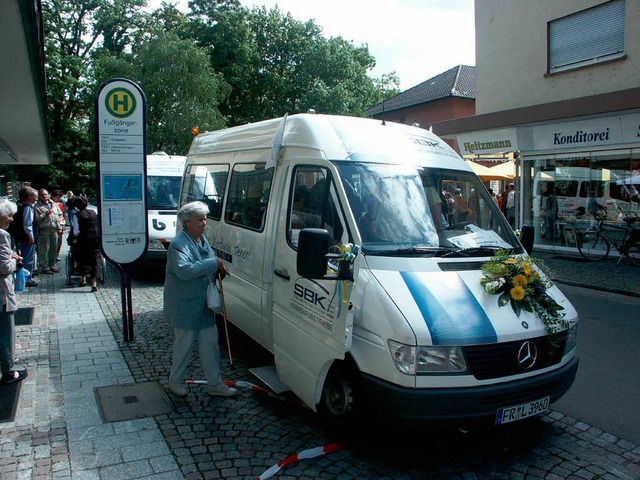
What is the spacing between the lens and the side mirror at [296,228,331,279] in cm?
380

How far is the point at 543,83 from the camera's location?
50.5 ft

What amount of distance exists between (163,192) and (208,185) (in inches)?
195

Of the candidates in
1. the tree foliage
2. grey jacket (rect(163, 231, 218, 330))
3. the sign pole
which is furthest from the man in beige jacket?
the tree foliage

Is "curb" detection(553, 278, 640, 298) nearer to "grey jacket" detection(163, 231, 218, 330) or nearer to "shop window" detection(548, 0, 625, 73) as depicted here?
"shop window" detection(548, 0, 625, 73)

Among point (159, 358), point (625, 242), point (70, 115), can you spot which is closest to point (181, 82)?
point (70, 115)

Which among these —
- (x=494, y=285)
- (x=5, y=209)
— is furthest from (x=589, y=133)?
(x=5, y=209)

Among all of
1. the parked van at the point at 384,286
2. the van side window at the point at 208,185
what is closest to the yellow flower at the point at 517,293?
the parked van at the point at 384,286

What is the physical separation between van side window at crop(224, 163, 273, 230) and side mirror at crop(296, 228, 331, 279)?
→ 5.82 feet

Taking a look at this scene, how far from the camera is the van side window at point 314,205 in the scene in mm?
4465

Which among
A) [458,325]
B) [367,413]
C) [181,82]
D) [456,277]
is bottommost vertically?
[367,413]

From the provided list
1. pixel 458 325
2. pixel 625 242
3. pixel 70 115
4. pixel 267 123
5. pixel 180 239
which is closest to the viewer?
→ pixel 458 325

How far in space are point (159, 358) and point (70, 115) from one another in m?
37.0

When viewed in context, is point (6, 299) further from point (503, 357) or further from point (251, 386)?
point (503, 357)

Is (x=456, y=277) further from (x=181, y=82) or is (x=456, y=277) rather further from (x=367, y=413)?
(x=181, y=82)
